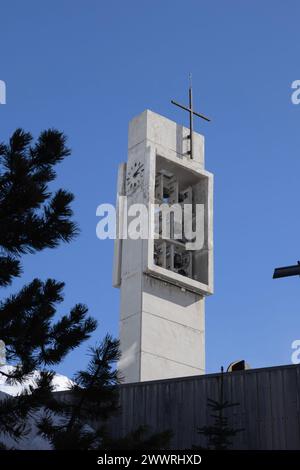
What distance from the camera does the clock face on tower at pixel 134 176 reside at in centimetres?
3841

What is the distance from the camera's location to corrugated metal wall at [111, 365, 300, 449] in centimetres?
1861

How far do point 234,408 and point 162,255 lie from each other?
20.1 metres

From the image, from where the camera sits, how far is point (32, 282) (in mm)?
16953

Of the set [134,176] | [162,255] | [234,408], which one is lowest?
[234,408]

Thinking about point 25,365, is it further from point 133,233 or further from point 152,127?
point 152,127

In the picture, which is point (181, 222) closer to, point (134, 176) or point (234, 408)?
point (134, 176)

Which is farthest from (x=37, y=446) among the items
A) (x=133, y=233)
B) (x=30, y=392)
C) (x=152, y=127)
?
(x=152, y=127)

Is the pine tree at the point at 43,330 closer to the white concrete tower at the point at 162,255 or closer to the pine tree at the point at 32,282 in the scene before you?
the pine tree at the point at 32,282

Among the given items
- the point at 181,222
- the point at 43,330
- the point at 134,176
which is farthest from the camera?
the point at 181,222

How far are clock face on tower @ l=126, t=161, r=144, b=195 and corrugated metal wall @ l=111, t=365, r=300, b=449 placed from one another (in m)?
18.6

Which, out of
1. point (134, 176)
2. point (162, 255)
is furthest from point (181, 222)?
point (134, 176)

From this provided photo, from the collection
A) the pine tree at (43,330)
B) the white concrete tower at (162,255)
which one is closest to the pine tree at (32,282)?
the pine tree at (43,330)

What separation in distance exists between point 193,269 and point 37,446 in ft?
76.5

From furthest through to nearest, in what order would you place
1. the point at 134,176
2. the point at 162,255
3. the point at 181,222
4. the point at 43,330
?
1. the point at 181,222
2. the point at 162,255
3. the point at 134,176
4. the point at 43,330
